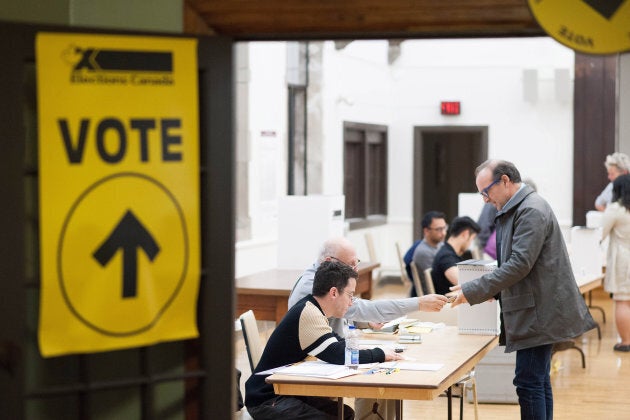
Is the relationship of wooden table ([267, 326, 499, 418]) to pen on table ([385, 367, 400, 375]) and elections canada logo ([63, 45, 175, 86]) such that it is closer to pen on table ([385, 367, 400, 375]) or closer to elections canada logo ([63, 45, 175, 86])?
pen on table ([385, 367, 400, 375])

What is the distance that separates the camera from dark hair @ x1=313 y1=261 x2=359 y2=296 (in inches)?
215

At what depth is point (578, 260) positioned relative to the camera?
10281mm

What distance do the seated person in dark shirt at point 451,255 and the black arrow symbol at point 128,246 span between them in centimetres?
443

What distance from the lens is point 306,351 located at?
5.32 metres

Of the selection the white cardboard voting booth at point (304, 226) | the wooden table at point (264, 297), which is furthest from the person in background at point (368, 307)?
the white cardboard voting booth at point (304, 226)

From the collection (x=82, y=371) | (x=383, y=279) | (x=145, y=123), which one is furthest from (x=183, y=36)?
(x=383, y=279)

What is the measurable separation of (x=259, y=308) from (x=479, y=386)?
5.69 ft

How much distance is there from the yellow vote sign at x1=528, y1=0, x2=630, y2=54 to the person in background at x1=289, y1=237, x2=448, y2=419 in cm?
290

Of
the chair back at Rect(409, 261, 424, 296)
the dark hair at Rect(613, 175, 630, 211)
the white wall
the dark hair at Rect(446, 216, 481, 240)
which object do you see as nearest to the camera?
the dark hair at Rect(446, 216, 481, 240)

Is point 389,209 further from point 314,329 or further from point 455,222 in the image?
point 314,329

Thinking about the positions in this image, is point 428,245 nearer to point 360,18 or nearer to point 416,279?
point 416,279

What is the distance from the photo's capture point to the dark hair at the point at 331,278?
5453 millimetres

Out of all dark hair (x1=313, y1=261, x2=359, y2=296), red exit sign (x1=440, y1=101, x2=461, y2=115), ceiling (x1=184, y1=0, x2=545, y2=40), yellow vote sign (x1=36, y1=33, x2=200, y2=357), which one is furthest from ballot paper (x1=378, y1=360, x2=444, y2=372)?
red exit sign (x1=440, y1=101, x2=461, y2=115)

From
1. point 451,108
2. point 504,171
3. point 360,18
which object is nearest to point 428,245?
point 504,171
